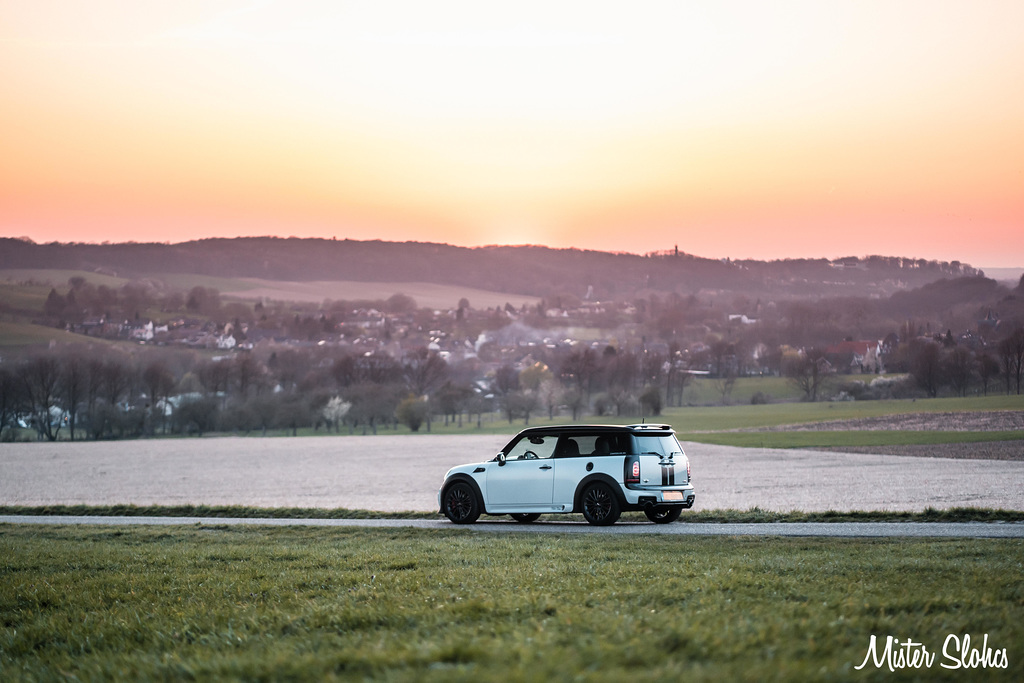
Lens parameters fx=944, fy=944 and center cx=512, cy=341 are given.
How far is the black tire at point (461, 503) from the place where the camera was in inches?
765

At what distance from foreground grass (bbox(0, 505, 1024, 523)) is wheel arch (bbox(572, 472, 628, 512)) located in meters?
1.92

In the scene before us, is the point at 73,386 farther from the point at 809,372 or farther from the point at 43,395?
the point at 809,372

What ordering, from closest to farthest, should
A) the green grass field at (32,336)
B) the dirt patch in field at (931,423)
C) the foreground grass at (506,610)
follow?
Answer: the foreground grass at (506,610)
the dirt patch in field at (931,423)
the green grass field at (32,336)

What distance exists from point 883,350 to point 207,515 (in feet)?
377

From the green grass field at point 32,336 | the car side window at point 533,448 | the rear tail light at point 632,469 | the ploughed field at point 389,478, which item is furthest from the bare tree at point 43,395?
the rear tail light at point 632,469

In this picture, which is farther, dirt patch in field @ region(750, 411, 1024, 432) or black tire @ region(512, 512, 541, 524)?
dirt patch in field @ region(750, 411, 1024, 432)

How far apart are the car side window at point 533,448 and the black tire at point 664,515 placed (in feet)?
7.58

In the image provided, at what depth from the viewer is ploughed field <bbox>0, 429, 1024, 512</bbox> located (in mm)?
26969

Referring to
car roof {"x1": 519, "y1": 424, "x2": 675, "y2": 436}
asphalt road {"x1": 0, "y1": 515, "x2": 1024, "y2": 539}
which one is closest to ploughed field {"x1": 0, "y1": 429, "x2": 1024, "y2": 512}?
asphalt road {"x1": 0, "y1": 515, "x2": 1024, "y2": 539}

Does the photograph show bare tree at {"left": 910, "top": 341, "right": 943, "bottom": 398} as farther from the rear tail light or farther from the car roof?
the rear tail light

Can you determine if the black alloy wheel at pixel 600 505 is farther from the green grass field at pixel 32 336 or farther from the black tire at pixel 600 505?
the green grass field at pixel 32 336

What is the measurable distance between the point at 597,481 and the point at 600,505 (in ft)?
1.58

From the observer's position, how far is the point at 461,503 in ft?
64.5


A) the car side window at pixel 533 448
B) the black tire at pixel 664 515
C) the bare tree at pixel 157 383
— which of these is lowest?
the black tire at pixel 664 515
